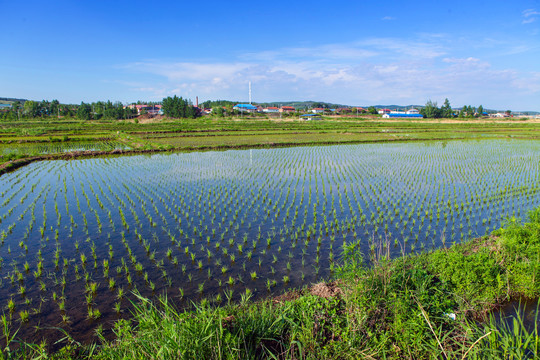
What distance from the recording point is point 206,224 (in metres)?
8.06

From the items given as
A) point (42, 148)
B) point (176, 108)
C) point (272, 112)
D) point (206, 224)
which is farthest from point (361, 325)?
point (272, 112)

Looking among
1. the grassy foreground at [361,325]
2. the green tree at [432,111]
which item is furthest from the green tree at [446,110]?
the grassy foreground at [361,325]

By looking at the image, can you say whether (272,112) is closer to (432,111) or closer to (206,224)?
(432,111)

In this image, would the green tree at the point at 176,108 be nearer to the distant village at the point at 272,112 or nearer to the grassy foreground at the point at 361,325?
the distant village at the point at 272,112

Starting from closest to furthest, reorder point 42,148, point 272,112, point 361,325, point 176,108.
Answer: point 361,325 < point 42,148 < point 176,108 < point 272,112

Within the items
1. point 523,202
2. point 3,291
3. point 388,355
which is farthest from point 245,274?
point 523,202

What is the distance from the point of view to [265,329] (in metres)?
3.36

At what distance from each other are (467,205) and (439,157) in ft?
35.3

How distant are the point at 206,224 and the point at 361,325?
17.9 feet

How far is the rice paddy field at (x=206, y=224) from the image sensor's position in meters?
5.05

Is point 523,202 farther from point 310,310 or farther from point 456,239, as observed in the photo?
point 310,310

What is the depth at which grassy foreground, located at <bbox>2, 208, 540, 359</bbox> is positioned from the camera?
9.32ft

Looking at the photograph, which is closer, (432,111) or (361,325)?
(361,325)

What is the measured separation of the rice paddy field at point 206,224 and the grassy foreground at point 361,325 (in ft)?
2.34
